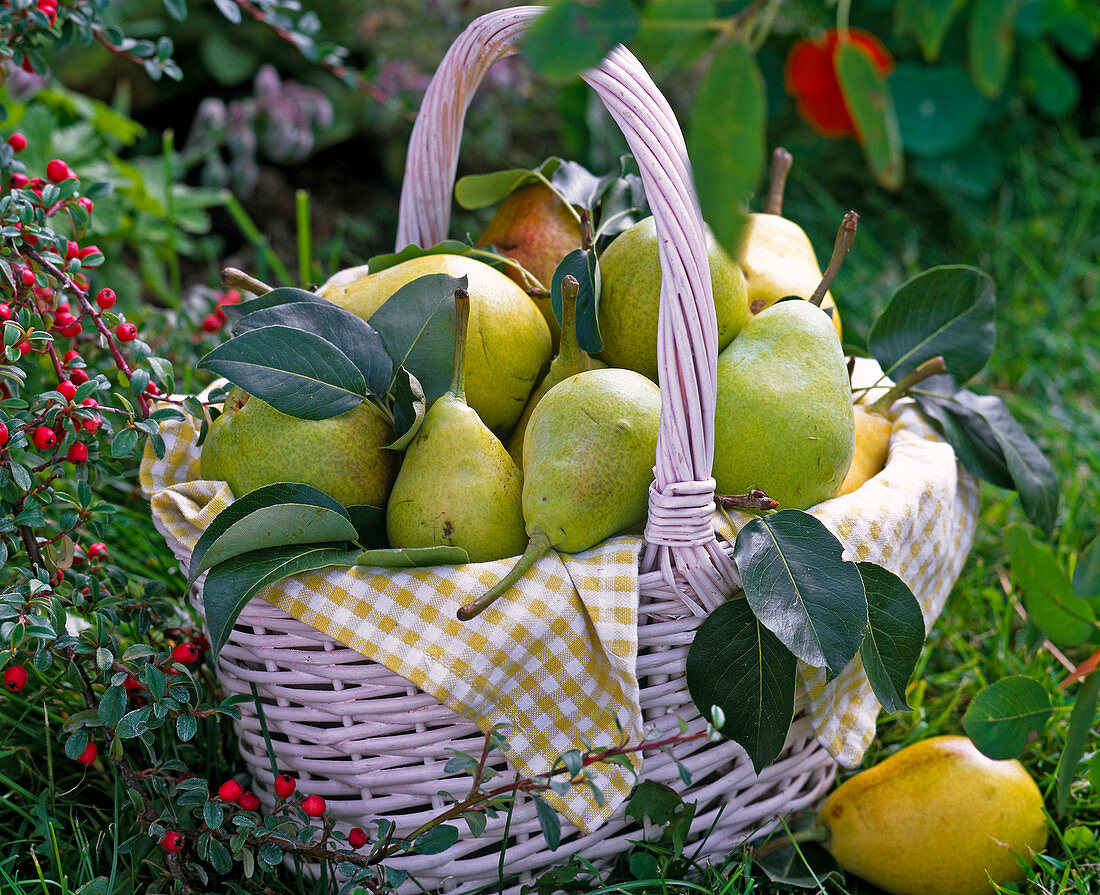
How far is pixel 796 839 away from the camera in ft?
3.49

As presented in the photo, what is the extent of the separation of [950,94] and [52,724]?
8.81ft

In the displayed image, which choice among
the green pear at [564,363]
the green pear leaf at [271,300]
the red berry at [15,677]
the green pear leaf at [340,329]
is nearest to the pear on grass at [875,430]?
the green pear at [564,363]

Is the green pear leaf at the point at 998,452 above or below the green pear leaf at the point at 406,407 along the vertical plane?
below

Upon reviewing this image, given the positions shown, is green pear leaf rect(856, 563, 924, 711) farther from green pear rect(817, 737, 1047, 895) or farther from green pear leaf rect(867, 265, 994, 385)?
green pear leaf rect(867, 265, 994, 385)

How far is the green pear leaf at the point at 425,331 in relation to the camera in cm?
101

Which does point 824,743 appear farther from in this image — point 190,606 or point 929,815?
point 190,606

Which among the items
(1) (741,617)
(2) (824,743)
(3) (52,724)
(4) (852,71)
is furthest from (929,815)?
(3) (52,724)

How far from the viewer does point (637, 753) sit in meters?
0.90

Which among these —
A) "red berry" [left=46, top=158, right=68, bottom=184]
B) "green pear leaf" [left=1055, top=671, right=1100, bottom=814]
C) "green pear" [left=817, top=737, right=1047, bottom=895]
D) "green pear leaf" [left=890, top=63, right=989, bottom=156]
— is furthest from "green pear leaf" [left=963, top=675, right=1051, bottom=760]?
"green pear leaf" [left=890, top=63, right=989, bottom=156]

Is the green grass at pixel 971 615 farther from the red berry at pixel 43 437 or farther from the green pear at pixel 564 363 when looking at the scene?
the green pear at pixel 564 363

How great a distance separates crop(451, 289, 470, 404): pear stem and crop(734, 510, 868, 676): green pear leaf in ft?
1.06

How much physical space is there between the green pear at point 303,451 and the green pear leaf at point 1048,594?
2.06 feet

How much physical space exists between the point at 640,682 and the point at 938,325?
629 mm

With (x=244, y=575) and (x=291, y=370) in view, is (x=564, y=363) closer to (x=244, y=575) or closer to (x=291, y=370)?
(x=291, y=370)
